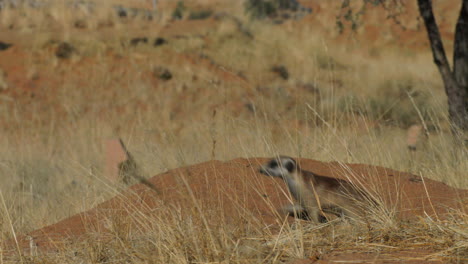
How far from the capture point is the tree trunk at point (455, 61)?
22.9 ft

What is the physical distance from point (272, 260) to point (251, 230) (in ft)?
1.38

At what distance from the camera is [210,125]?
4688 mm

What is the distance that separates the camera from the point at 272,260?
238cm

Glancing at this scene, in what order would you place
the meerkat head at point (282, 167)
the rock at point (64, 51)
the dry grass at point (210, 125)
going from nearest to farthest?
the dry grass at point (210, 125), the meerkat head at point (282, 167), the rock at point (64, 51)

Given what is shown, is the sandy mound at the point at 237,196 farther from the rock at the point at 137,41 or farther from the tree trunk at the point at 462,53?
the rock at the point at 137,41

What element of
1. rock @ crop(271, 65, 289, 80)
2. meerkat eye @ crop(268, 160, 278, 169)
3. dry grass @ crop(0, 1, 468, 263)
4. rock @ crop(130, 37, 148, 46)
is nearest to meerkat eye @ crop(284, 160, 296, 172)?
meerkat eye @ crop(268, 160, 278, 169)

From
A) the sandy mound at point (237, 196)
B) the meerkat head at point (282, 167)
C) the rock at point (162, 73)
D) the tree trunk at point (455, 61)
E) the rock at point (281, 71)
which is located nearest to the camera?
the sandy mound at point (237, 196)

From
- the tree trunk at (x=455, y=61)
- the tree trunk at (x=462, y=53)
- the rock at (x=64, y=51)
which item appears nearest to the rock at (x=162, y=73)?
the rock at (x=64, y=51)

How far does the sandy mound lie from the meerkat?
90 mm

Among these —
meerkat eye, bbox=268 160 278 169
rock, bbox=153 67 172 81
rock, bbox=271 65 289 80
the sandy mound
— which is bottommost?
rock, bbox=271 65 289 80

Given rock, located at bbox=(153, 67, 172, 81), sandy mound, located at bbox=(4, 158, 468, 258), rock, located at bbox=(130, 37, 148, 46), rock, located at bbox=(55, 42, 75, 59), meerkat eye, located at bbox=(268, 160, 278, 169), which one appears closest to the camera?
sandy mound, located at bbox=(4, 158, 468, 258)

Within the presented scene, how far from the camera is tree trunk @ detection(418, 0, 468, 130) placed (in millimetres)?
6980

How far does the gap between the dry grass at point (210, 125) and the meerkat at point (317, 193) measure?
0.20 meters

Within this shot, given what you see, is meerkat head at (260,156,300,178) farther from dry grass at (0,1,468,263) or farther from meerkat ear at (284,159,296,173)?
dry grass at (0,1,468,263)
